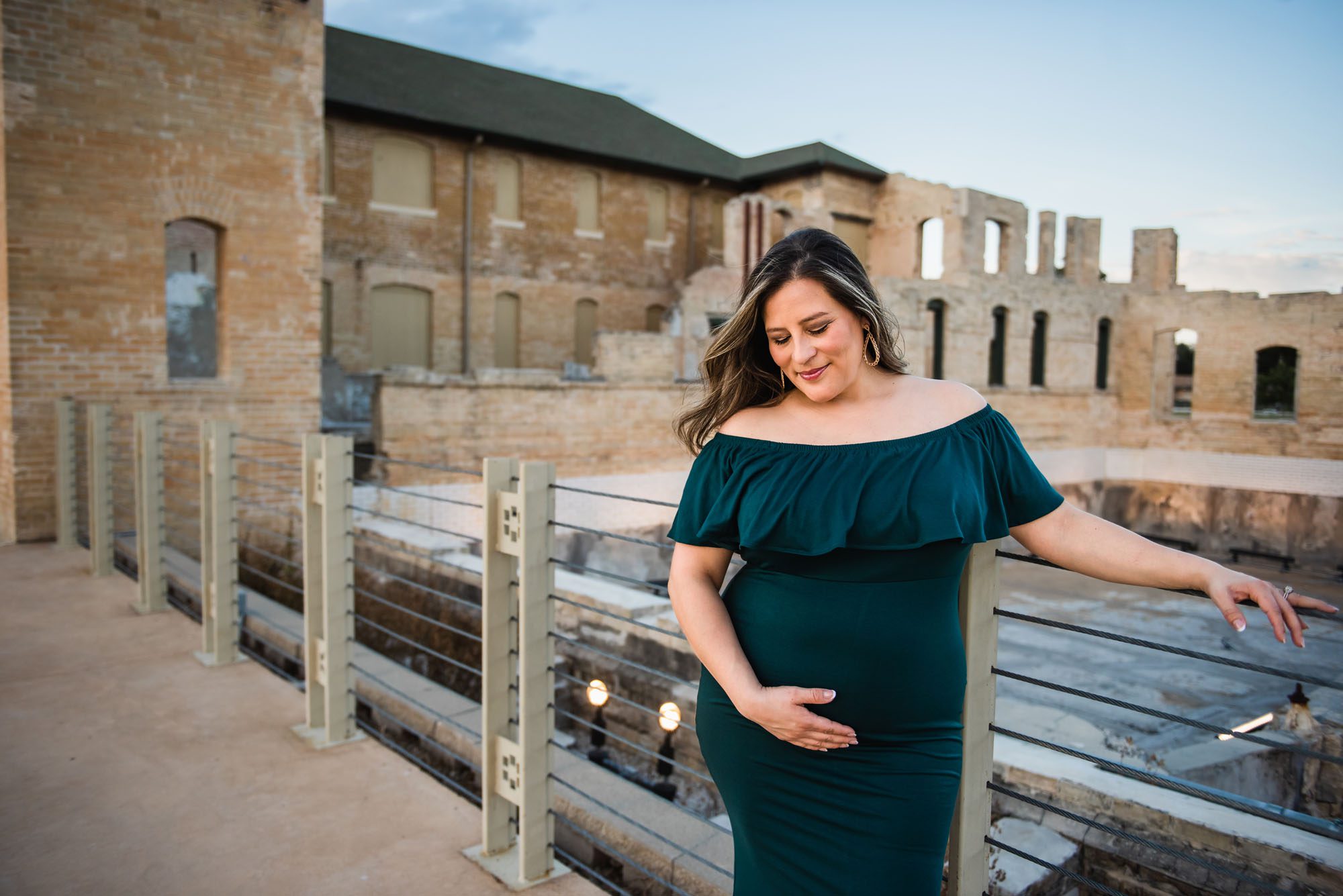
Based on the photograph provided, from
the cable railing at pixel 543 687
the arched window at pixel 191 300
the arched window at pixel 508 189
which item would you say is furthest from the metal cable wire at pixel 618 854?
the arched window at pixel 508 189

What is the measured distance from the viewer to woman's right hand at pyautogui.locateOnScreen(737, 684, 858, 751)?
67.0 inches

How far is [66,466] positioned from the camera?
852 centimetres

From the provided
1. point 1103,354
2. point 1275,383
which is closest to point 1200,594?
point 1103,354

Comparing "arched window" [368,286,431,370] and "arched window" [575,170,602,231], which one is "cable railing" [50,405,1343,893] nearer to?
"arched window" [368,286,431,370]

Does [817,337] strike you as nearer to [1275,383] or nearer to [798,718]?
[798,718]

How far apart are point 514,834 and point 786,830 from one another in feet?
5.61

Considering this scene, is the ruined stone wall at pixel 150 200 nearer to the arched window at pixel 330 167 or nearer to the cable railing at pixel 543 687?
the cable railing at pixel 543 687

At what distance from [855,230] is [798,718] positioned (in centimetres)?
2903

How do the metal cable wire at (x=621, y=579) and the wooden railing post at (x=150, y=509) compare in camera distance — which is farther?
the wooden railing post at (x=150, y=509)

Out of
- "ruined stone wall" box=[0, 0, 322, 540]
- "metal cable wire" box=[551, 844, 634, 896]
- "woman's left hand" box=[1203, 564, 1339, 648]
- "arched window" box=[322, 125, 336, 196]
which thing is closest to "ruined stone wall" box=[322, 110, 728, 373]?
"arched window" box=[322, 125, 336, 196]

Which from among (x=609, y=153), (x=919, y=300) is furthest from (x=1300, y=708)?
(x=609, y=153)

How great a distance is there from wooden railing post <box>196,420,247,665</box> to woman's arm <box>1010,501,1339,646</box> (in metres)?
4.38

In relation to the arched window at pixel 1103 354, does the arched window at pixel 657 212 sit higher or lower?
higher

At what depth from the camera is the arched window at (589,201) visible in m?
25.0
